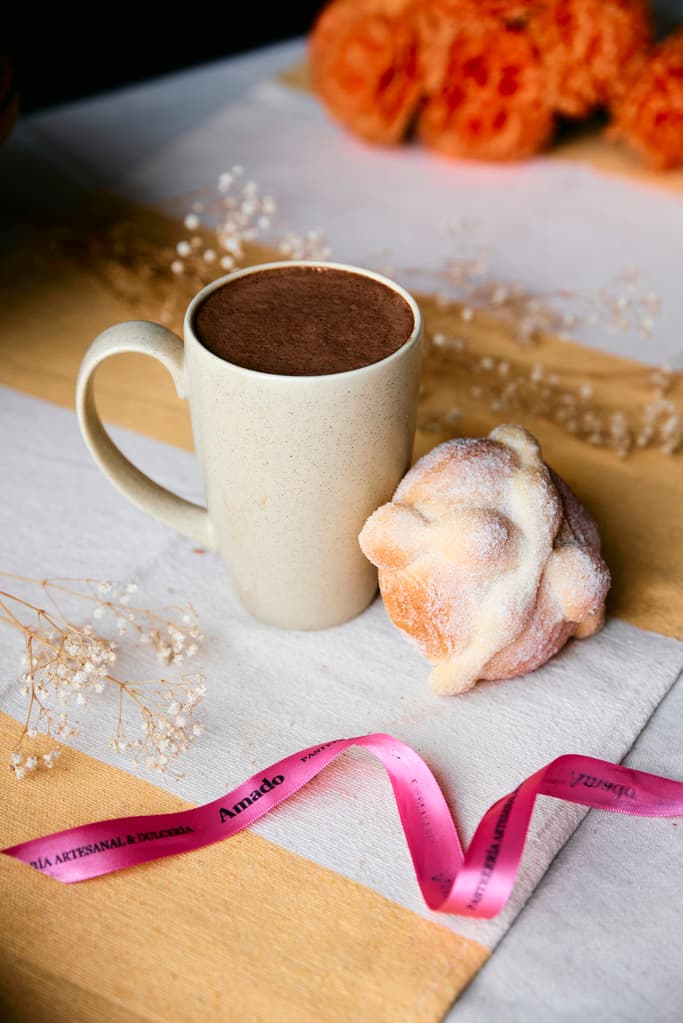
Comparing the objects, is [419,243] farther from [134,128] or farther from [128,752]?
[128,752]

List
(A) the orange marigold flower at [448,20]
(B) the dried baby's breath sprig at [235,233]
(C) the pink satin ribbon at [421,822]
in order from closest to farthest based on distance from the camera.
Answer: (C) the pink satin ribbon at [421,822]
(B) the dried baby's breath sprig at [235,233]
(A) the orange marigold flower at [448,20]

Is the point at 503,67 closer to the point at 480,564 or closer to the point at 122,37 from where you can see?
the point at 480,564

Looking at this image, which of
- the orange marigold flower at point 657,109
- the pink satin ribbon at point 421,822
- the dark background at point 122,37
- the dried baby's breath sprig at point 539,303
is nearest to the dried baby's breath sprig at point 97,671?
the pink satin ribbon at point 421,822

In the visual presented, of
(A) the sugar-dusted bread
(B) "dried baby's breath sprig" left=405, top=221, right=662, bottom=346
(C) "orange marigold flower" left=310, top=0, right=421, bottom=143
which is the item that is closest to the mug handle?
(A) the sugar-dusted bread

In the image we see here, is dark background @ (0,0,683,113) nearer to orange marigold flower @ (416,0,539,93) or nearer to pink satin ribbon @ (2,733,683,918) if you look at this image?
orange marigold flower @ (416,0,539,93)

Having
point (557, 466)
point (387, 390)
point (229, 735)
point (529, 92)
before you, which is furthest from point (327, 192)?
point (229, 735)

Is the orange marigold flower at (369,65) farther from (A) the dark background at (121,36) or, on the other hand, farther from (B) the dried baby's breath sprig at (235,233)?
(A) the dark background at (121,36)
